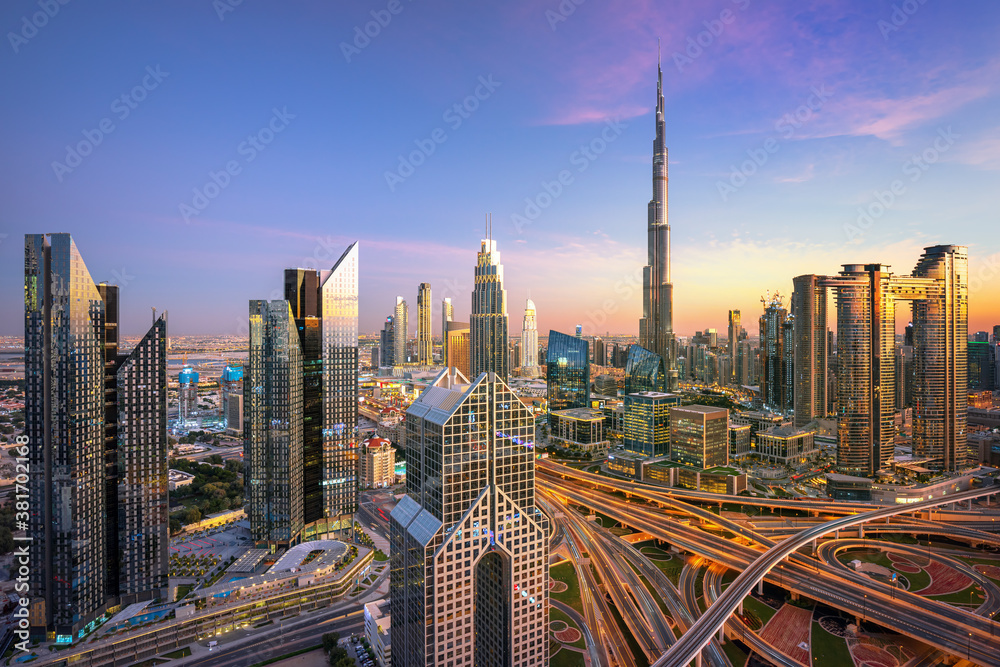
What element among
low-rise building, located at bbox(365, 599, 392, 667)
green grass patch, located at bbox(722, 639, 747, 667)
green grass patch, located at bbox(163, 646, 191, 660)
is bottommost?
green grass patch, located at bbox(722, 639, 747, 667)

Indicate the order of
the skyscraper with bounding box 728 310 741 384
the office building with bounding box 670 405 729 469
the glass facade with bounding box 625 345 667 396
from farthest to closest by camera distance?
the skyscraper with bounding box 728 310 741 384 → the glass facade with bounding box 625 345 667 396 → the office building with bounding box 670 405 729 469

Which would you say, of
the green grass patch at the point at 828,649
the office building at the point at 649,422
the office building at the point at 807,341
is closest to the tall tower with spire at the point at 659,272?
the office building at the point at 807,341

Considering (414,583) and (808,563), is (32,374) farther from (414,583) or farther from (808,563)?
(808,563)

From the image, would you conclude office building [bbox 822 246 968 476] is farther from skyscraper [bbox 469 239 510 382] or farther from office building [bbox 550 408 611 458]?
skyscraper [bbox 469 239 510 382]

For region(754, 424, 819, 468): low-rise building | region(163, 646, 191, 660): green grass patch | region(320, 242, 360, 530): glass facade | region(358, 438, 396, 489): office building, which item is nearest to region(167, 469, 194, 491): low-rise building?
region(358, 438, 396, 489): office building

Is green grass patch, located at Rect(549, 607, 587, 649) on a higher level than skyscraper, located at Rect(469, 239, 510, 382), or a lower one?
lower
